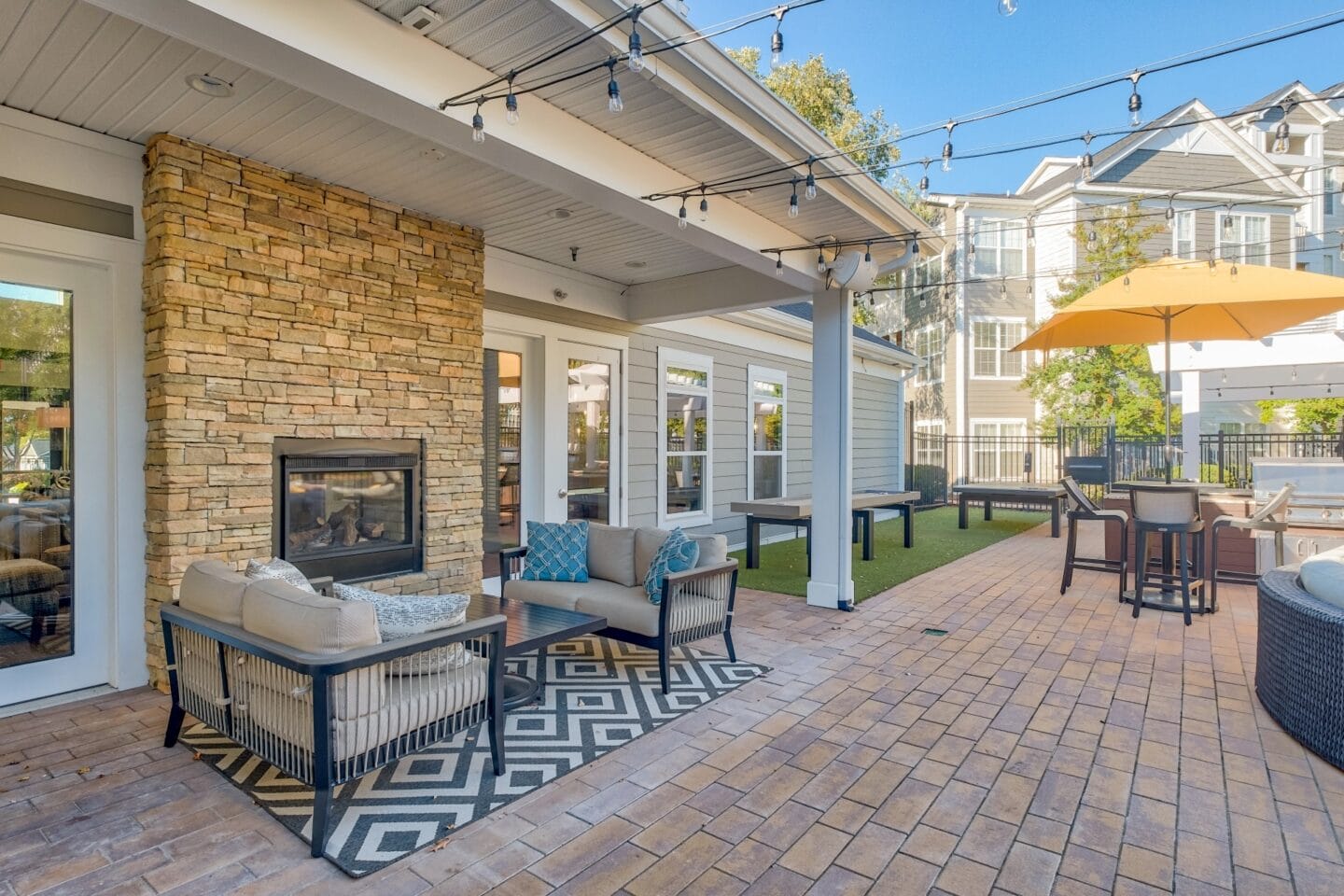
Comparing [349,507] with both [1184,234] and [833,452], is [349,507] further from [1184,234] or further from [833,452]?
[1184,234]

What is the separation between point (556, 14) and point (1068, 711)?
3.77 metres

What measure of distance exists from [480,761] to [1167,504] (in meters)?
5.25

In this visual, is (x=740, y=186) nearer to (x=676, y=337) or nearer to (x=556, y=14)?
(x=556, y=14)

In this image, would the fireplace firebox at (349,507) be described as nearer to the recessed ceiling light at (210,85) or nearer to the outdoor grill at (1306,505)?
the recessed ceiling light at (210,85)

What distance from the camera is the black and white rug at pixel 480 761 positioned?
237cm

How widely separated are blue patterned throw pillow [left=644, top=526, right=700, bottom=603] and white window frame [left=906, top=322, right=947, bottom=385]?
42.9 feet

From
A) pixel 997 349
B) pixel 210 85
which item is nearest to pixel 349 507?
pixel 210 85

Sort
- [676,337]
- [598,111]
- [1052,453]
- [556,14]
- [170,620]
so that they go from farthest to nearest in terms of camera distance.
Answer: [1052,453]
[676,337]
[598,111]
[170,620]
[556,14]

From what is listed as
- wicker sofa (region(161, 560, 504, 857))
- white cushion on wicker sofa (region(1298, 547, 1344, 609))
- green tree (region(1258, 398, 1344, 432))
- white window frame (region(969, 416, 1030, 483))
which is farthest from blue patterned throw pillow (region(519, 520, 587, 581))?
green tree (region(1258, 398, 1344, 432))

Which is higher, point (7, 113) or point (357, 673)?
point (7, 113)

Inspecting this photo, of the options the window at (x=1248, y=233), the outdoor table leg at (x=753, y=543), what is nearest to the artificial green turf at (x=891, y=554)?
the outdoor table leg at (x=753, y=543)

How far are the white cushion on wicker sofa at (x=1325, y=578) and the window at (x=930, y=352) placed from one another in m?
13.3

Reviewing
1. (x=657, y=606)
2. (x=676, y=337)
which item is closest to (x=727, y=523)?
(x=676, y=337)

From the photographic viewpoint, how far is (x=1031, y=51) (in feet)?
12.7
